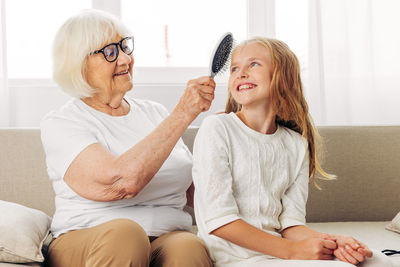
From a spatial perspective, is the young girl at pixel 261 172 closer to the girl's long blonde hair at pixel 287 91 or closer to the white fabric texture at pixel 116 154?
the girl's long blonde hair at pixel 287 91

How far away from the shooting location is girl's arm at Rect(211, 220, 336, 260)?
1255mm

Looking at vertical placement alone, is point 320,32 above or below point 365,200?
above

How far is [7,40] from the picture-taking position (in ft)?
8.14

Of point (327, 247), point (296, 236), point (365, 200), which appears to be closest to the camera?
point (327, 247)

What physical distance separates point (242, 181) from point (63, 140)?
54cm

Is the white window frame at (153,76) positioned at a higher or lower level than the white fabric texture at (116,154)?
higher

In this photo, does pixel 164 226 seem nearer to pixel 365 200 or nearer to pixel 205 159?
pixel 205 159

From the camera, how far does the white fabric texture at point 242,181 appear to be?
1.31 metres

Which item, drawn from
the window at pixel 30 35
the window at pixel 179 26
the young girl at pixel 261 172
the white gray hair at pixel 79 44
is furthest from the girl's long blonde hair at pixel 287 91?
the window at pixel 30 35

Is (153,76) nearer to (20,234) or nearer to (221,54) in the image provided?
(221,54)

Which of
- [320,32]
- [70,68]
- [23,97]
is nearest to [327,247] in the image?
[70,68]

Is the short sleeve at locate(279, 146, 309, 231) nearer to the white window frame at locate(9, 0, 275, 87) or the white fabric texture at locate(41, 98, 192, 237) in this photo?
the white fabric texture at locate(41, 98, 192, 237)

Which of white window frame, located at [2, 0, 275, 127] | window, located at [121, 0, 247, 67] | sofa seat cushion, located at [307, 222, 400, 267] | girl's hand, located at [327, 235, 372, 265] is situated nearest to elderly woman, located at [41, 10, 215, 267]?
girl's hand, located at [327, 235, 372, 265]

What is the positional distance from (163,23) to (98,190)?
1.51m
